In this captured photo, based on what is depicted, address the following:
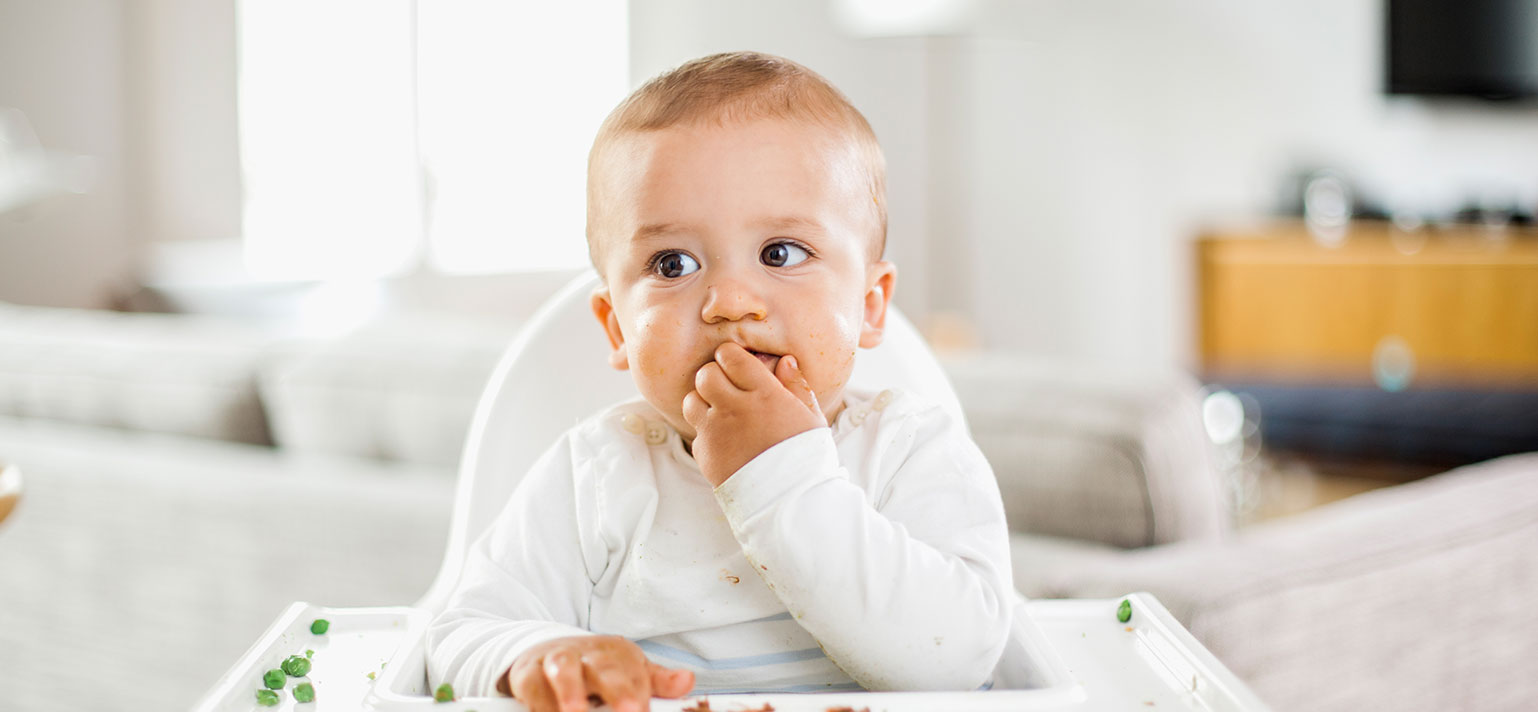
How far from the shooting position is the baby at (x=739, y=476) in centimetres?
67

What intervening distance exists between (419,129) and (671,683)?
471cm

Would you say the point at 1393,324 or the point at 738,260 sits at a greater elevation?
the point at 738,260

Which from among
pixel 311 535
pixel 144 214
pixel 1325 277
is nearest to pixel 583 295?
pixel 311 535

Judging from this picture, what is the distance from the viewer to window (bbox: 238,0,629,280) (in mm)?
4602

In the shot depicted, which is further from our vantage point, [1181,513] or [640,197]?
[1181,513]

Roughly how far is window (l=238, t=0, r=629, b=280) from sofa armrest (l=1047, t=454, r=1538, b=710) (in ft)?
13.4

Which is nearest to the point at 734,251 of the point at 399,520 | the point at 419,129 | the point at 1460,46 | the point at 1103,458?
the point at 1103,458

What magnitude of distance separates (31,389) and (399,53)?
3.22 meters

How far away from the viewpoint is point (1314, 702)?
3.22ft

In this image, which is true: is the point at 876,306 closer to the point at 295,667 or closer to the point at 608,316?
the point at 608,316

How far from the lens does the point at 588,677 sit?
2.03ft

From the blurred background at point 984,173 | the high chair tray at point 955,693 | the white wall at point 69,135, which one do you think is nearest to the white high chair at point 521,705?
the high chair tray at point 955,693

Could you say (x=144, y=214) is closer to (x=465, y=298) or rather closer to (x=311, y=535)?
(x=465, y=298)

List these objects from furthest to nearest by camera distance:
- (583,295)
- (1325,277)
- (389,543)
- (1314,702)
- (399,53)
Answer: (399,53), (1325,277), (389,543), (583,295), (1314,702)
